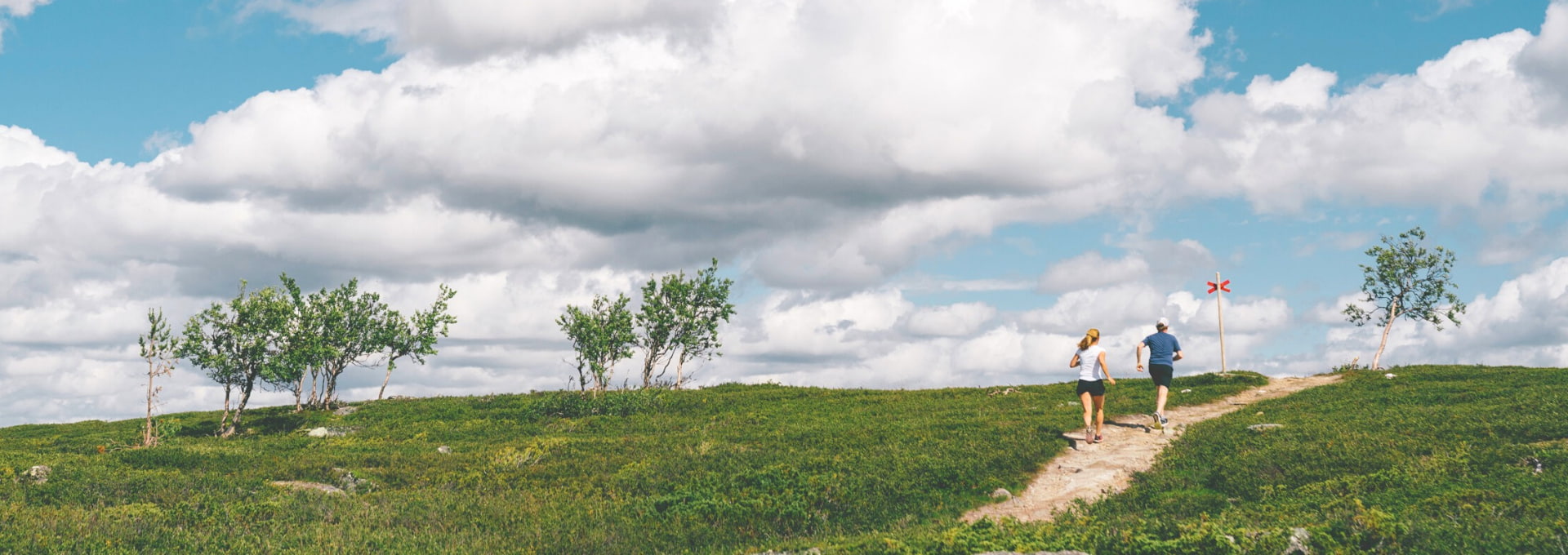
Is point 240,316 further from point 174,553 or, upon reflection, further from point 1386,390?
point 1386,390

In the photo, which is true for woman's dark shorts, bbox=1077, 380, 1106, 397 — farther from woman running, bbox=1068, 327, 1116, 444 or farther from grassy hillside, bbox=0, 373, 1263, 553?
grassy hillside, bbox=0, 373, 1263, 553

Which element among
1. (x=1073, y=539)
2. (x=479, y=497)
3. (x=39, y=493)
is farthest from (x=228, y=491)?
(x=1073, y=539)

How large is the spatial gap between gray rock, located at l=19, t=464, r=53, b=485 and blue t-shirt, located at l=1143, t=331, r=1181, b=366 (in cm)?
2579

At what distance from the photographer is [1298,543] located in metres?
9.96

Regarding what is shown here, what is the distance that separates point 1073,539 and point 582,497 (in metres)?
9.86

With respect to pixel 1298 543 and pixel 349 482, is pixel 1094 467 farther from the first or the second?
pixel 349 482

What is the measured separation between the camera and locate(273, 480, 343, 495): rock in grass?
18.1 m

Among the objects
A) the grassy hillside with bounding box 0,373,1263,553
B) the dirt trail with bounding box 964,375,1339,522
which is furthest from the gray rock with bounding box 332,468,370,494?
the dirt trail with bounding box 964,375,1339,522

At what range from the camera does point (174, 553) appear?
1248 centimetres

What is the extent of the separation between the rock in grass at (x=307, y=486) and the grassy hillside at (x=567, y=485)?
389 mm

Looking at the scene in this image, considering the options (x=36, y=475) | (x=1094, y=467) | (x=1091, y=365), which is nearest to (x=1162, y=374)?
(x=1091, y=365)

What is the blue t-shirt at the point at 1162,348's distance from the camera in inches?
923

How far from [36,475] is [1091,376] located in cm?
2371

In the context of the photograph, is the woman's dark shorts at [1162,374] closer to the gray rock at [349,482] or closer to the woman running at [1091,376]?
the woman running at [1091,376]
